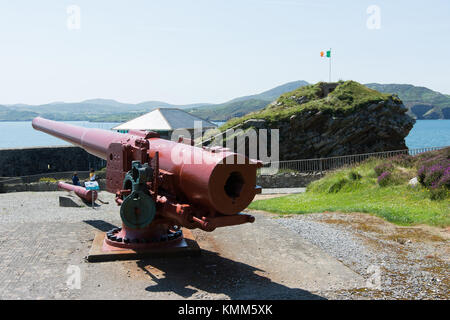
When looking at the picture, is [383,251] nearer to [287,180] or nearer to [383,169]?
[383,169]

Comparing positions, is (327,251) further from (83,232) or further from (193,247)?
(83,232)

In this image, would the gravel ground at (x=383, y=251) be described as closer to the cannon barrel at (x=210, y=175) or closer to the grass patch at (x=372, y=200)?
the grass patch at (x=372, y=200)

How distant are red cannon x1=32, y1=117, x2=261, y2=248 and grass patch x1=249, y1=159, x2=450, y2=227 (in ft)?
20.9

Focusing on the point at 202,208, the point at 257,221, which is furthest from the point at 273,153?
the point at 202,208

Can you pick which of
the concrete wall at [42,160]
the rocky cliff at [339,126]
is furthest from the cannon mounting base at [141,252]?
the concrete wall at [42,160]

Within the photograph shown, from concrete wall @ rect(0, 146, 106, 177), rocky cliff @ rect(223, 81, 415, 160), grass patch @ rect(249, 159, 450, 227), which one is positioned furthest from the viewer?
concrete wall @ rect(0, 146, 106, 177)

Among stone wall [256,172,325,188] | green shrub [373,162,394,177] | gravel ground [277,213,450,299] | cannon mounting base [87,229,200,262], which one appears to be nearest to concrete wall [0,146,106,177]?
stone wall [256,172,325,188]

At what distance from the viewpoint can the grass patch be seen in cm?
1220

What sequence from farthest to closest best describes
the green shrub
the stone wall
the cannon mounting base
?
the stone wall → the green shrub → the cannon mounting base

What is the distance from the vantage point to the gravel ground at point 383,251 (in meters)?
7.13

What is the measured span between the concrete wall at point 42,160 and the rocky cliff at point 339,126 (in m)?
15.5

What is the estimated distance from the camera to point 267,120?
122 feet

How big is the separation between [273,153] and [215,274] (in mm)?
29244

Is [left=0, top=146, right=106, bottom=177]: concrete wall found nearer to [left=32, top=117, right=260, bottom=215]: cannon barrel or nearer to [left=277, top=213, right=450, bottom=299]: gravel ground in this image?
[left=277, top=213, right=450, bottom=299]: gravel ground
